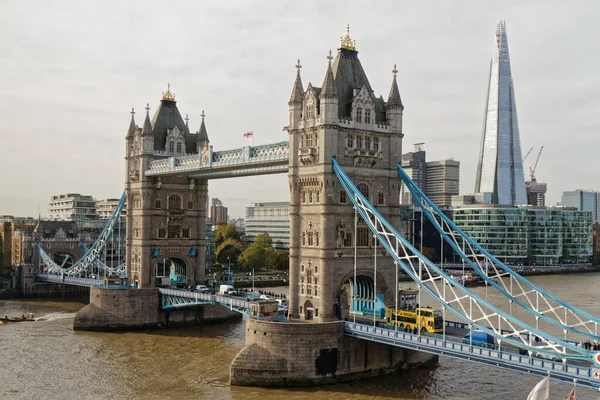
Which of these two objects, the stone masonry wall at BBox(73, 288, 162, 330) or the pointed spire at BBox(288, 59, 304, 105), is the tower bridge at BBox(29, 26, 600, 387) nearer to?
the pointed spire at BBox(288, 59, 304, 105)

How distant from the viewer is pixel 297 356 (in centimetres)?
5103

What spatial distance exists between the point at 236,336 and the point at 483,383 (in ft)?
95.8

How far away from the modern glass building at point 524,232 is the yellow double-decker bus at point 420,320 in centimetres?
13263

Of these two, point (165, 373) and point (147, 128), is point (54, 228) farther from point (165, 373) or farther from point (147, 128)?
point (165, 373)

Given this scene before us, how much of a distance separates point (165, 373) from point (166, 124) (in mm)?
36963

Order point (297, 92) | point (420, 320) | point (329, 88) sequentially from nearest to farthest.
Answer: point (420, 320), point (329, 88), point (297, 92)

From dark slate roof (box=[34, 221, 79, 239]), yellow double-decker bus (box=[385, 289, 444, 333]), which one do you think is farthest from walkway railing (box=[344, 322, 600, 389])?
dark slate roof (box=[34, 221, 79, 239])

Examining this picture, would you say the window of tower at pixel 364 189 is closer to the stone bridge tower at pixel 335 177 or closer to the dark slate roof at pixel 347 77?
the stone bridge tower at pixel 335 177

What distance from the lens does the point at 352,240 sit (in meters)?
57.0

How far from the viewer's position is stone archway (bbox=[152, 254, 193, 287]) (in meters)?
82.9

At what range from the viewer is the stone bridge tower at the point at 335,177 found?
182ft

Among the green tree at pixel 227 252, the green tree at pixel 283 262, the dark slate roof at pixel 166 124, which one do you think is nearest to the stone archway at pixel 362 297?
the dark slate roof at pixel 166 124

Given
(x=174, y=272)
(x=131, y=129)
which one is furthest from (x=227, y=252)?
(x=131, y=129)

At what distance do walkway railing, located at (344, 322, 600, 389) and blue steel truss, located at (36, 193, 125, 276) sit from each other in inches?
1943
